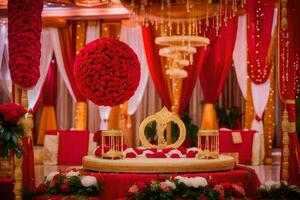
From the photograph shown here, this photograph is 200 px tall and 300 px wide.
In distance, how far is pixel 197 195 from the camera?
7.18 meters

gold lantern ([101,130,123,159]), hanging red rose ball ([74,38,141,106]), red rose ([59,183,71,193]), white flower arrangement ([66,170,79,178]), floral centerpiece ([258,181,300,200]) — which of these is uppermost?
hanging red rose ball ([74,38,141,106])

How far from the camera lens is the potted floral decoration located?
7.50 m

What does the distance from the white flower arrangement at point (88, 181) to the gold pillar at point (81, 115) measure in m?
9.21

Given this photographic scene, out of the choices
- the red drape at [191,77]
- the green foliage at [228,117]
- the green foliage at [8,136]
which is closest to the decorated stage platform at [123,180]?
the green foliage at [8,136]

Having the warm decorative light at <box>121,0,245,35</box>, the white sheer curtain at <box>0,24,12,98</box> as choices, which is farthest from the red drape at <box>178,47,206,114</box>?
the white sheer curtain at <box>0,24,12,98</box>

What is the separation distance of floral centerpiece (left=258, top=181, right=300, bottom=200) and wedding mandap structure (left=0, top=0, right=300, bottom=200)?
14 millimetres

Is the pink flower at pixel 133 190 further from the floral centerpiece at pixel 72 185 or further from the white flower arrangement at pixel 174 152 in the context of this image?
the white flower arrangement at pixel 174 152

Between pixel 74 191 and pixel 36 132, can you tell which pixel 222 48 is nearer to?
pixel 36 132

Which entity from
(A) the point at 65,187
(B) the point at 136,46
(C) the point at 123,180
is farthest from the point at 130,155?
(B) the point at 136,46

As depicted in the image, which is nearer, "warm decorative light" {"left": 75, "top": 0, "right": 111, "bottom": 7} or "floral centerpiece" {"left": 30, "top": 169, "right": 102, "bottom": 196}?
"floral centerpiece" {"left": 30, "top": 169, "right": 102, "bottom": 196}

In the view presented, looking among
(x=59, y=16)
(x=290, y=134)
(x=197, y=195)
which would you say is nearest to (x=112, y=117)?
(x=59, y=16)

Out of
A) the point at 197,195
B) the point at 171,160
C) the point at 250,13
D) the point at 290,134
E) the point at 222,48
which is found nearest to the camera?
the point at 197,195

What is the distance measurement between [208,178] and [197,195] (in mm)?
464

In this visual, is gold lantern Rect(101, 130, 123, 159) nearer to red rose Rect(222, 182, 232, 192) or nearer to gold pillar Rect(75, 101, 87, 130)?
red rose Rect(222, 182, 232, 192)
